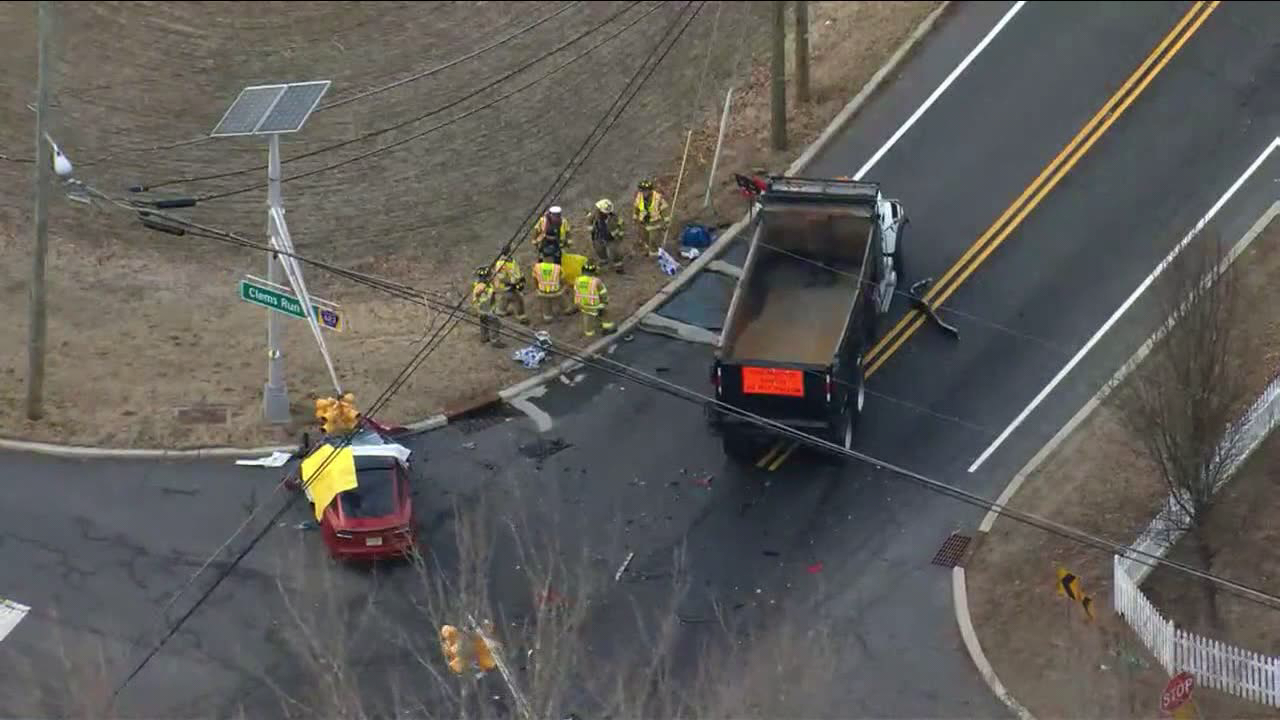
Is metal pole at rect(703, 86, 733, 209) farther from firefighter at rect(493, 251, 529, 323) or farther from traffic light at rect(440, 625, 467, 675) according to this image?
traffic light at rect(440, 625, 467, 675)

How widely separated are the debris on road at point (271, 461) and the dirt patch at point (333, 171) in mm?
478

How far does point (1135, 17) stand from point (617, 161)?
10190 mm

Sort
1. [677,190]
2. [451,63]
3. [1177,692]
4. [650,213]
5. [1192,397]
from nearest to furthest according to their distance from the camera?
[1177,692] → [1192,397] → [650,213] → [677,190] → [451,63]

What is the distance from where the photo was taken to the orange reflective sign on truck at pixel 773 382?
26156 millimetres

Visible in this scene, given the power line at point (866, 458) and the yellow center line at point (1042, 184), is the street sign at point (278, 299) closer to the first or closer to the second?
the power line at point (866, 458)

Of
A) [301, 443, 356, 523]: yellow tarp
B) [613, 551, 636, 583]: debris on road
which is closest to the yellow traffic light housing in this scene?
[301, 443, 356, 523]: yellow tarp

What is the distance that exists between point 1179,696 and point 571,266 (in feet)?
42.9

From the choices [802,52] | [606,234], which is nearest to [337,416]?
[606,234]

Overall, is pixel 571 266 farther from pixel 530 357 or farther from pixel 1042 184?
pixel 1042 184

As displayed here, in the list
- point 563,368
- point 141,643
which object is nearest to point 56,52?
point 563,368

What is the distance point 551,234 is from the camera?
103 ft

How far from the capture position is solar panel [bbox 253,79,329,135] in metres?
27.7

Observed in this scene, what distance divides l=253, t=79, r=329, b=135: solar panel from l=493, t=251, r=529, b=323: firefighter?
173 inches

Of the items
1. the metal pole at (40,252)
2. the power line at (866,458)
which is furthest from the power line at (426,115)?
the metal pole at (40,252)
